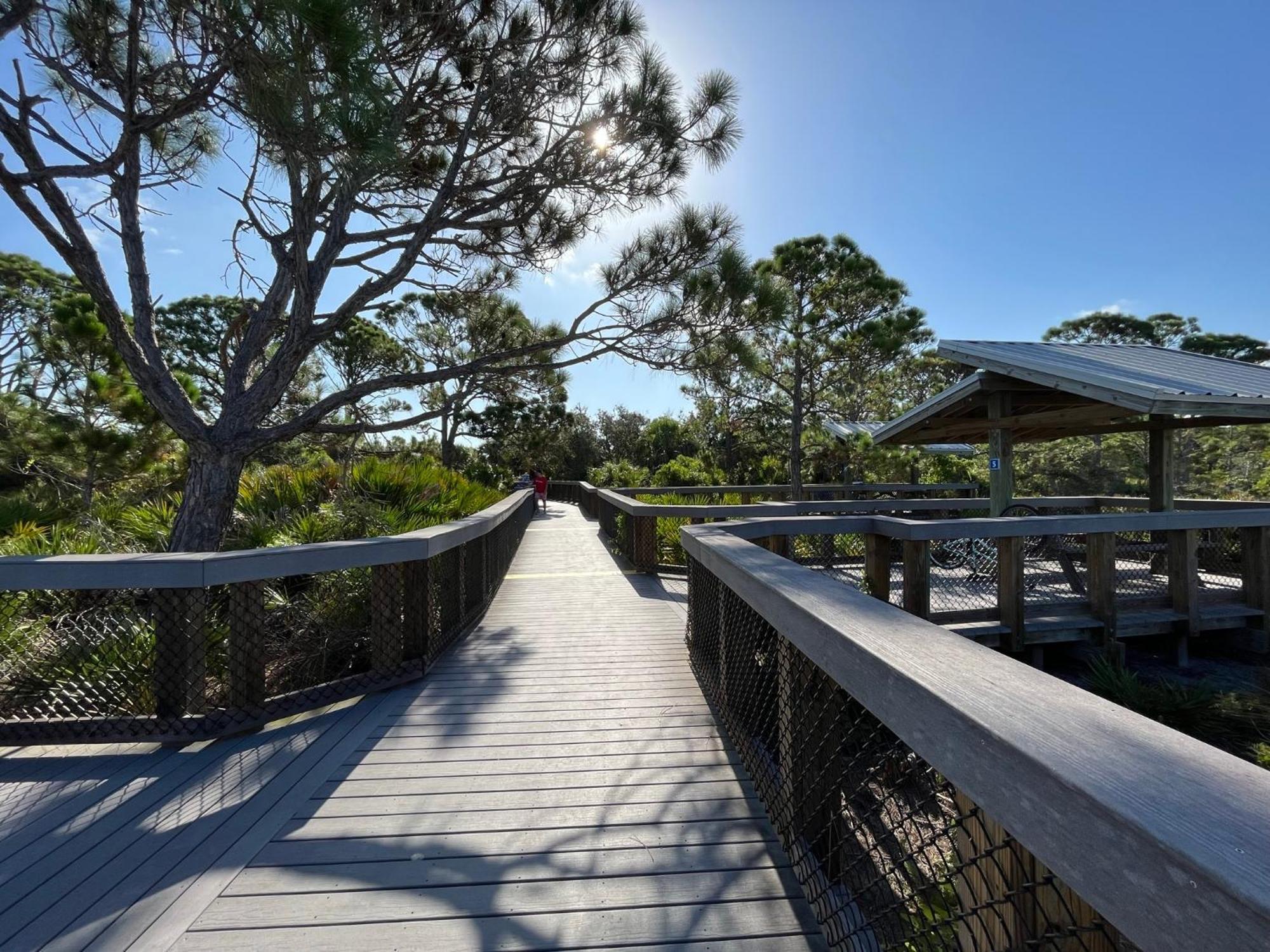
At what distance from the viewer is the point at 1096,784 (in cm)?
64

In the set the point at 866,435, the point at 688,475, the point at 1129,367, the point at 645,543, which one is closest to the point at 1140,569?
the point at 1129,367

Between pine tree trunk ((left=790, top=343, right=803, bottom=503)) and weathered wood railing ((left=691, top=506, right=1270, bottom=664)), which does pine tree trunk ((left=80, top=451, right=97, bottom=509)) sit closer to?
weathered wood railing ((left=691, top=506, right=1270, bottom=664))

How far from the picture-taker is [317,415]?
5047mm

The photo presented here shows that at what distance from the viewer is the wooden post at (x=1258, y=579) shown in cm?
441

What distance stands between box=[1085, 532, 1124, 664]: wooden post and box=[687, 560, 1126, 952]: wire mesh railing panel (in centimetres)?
237

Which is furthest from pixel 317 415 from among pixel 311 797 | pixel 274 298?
pixel 311 797

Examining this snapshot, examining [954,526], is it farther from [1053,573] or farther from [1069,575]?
[1053,573]

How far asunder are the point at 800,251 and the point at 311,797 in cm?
1035

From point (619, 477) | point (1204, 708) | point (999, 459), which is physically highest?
point (999, 459)

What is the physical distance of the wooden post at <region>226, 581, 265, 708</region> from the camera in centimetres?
259

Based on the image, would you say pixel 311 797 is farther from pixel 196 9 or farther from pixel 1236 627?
pixel 1236 627

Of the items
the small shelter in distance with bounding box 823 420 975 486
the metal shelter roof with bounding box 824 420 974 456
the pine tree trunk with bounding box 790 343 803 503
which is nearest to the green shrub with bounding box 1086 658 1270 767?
the small shelter in distance with bounding box 823 420 975 486

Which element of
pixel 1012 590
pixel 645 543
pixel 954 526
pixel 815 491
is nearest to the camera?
pixel 954 526

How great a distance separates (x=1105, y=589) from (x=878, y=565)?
1.92m
